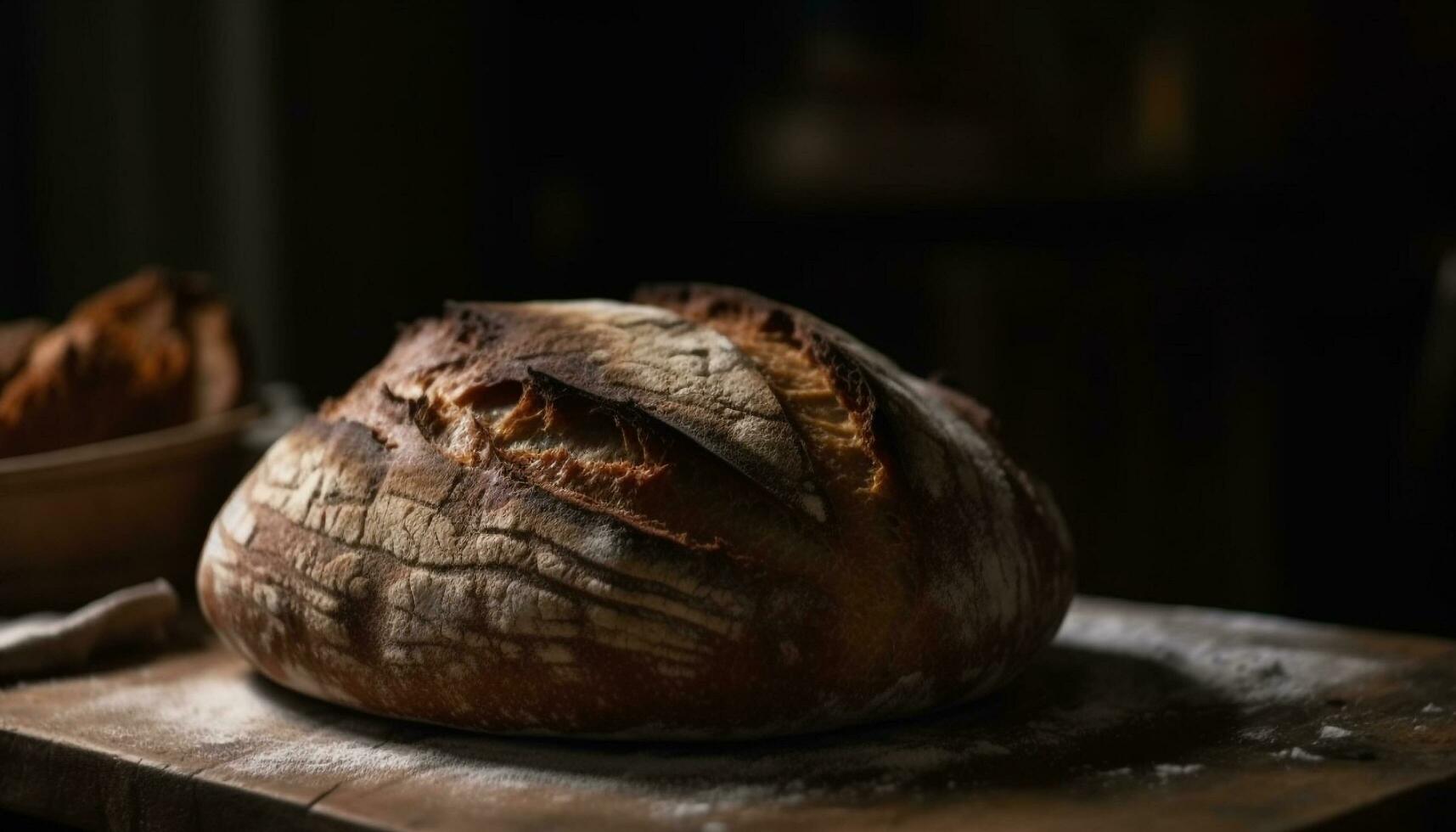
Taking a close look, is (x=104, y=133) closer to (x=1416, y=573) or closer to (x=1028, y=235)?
(x=1028, y=235)

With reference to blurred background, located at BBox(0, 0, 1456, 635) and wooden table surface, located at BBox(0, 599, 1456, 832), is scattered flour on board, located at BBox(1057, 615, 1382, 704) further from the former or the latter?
blurred background, located at BBox(0, 0, 1456, 635)

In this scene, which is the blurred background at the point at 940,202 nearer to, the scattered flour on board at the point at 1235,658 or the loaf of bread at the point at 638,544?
the scattered flour on board at the point at 1235,658

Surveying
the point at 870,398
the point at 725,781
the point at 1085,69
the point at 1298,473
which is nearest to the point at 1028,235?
the point at 1085,69

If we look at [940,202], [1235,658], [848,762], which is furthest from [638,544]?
[940,202]

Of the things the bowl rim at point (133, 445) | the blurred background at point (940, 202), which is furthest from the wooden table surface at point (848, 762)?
the blurred background at point (940, 202)

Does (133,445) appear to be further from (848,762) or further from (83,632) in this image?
(848,762)

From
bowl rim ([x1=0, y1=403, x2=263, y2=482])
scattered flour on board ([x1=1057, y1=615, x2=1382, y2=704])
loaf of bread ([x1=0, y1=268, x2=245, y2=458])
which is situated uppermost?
loaf of bread ([x1=0, y1=268, x2=245, y2=458])

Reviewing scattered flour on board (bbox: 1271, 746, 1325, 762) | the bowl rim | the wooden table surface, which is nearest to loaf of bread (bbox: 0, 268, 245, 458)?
the bowl rim
